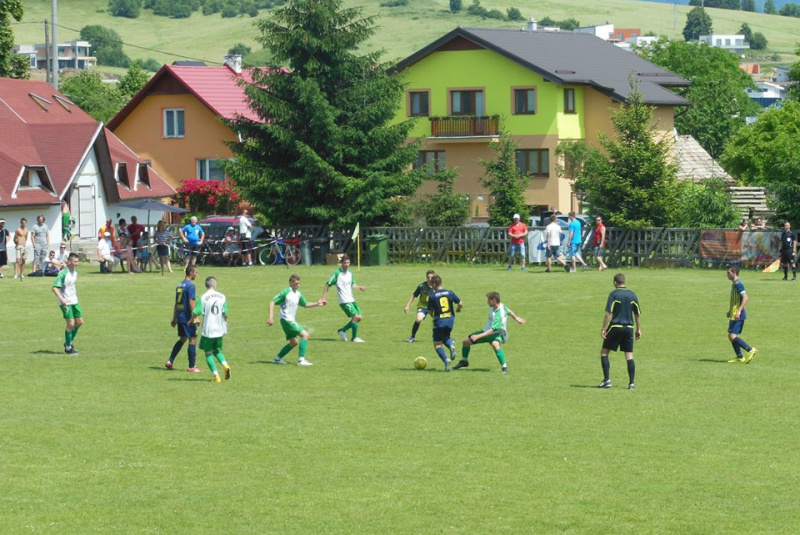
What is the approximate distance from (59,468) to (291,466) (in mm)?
2811

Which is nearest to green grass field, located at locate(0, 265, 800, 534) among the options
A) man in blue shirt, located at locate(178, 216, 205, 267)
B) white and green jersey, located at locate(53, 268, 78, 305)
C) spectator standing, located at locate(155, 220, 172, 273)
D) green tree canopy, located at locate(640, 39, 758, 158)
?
white and green jersey, located at locate(53, 268, 78, 305)

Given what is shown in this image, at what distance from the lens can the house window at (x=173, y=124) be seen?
7938cm

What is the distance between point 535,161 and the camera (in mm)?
74438

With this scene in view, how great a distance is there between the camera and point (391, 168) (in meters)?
55.1

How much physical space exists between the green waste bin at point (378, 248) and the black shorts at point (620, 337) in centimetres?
A: 3017

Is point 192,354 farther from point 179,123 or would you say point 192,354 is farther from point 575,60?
point 179,123

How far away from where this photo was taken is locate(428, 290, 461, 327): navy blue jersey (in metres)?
24.9

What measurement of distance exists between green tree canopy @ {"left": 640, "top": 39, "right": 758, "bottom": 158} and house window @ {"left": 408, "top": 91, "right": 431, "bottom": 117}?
126ft

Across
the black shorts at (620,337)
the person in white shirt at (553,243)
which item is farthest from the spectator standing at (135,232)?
the black shorts at (620,337)

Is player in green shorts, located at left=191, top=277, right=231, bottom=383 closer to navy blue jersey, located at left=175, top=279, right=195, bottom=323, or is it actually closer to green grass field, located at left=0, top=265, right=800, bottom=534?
green grass field, located at left=0, top=265, right=800, bottom=534

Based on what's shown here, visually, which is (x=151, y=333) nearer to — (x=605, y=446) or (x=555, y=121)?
(x=605, y=446)

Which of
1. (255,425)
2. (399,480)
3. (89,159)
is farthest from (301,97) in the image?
(399,480)

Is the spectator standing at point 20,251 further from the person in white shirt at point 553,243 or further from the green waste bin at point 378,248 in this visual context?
the person in white shirt at point 553,243

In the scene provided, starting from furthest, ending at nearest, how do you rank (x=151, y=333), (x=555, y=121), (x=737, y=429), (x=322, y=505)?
(x=555, y=121), (x=151, y=333), (x=737, y=429), (x=322, y=505)
